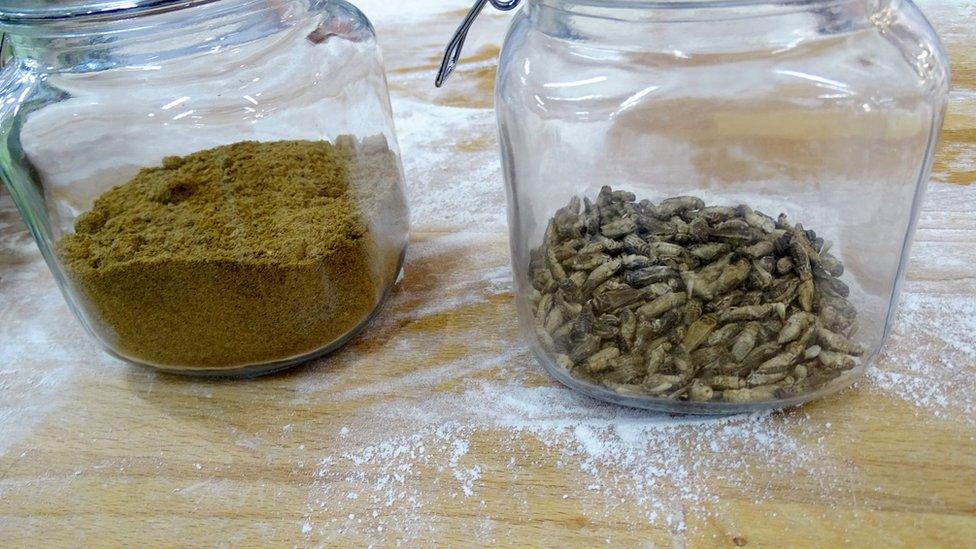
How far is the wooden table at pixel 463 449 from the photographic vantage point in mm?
503

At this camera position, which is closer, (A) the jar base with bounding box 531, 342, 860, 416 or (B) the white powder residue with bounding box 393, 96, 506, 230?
(A) the jar base with bounding box 531, 342, 860, 416

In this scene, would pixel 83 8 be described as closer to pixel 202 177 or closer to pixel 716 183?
pixel 202 177

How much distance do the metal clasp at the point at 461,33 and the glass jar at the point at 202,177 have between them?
0.10 metres

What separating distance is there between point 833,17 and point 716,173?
0.51 ft

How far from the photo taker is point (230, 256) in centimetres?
60

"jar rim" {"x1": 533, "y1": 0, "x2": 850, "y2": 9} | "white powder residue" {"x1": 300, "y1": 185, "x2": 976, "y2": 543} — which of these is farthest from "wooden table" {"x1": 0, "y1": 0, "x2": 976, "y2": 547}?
"jar rim" {"x1": 533, "y1": 0, "x2": 850, "y2": 9}

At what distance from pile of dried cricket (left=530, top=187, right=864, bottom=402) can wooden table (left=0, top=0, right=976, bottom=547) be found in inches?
1.6

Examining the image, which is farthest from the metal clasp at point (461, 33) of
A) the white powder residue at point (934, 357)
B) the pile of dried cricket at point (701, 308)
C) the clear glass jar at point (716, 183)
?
the white powder residue at point (934, 357)

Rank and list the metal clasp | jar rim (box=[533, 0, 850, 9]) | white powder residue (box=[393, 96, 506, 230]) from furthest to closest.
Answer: white powder residue (box=[393, 96, 506, 230]), the metal clasp, jar rim (box=[533, 0, 850, 9])

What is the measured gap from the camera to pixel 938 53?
536 millimetres

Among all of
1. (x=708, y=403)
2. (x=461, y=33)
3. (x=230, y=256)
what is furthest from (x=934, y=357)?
(x=230, y=256)

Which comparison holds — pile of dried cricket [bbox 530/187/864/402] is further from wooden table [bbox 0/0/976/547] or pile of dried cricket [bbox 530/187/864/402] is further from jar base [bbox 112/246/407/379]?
jar base [bbox 112/246/407/379]

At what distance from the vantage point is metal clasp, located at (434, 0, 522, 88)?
1.96 feet

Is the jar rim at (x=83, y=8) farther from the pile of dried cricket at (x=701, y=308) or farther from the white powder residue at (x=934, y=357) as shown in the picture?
the white powder residue at (x=934, y=357)
